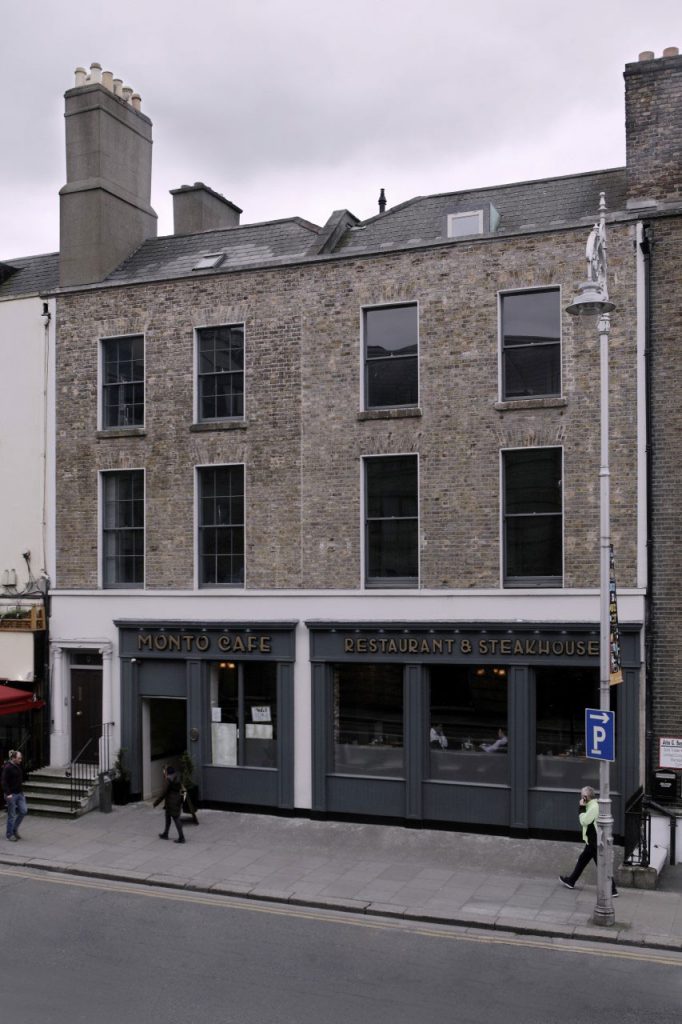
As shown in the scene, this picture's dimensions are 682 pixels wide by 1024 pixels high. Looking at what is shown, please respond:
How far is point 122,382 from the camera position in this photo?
22.4 metres

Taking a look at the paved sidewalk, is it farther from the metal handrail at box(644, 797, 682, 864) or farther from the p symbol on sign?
the p symbol on sign

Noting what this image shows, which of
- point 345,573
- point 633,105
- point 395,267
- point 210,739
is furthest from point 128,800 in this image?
point 633,105

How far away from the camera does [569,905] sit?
1480cm

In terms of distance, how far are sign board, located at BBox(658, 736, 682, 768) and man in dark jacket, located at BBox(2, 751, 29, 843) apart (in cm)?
1185

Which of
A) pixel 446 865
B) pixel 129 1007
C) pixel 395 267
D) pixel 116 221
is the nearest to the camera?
pixel 129 1007

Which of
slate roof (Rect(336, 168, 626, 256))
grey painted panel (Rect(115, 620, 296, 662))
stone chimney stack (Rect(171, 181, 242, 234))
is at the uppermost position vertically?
stone chimney stack (Rect(171, 181, 242, 234))

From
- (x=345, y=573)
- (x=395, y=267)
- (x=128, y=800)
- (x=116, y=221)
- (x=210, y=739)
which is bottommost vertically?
(x=128, y=800)

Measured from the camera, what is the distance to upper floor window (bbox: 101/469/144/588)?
22203 millimetres

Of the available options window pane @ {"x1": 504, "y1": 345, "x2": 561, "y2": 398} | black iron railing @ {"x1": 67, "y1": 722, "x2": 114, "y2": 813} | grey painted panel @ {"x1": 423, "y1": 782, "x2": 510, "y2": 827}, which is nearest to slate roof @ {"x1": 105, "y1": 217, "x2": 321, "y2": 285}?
window pane @ {"x1": 504, "y1": 345, "x2": 561, "y2": 398}

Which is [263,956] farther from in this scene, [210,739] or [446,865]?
[210,739]

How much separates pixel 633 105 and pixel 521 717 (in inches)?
468

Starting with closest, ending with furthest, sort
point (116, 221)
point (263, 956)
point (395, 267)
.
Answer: point (263, 956) < point (395, 267) < point (116, 221)

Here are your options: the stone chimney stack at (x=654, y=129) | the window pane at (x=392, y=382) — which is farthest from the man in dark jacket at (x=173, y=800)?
the stone chimney stack at (x=654, y=129)

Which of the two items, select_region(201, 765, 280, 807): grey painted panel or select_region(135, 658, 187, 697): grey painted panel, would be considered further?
select_region(135, 658, 187, 697): grey painted panel
